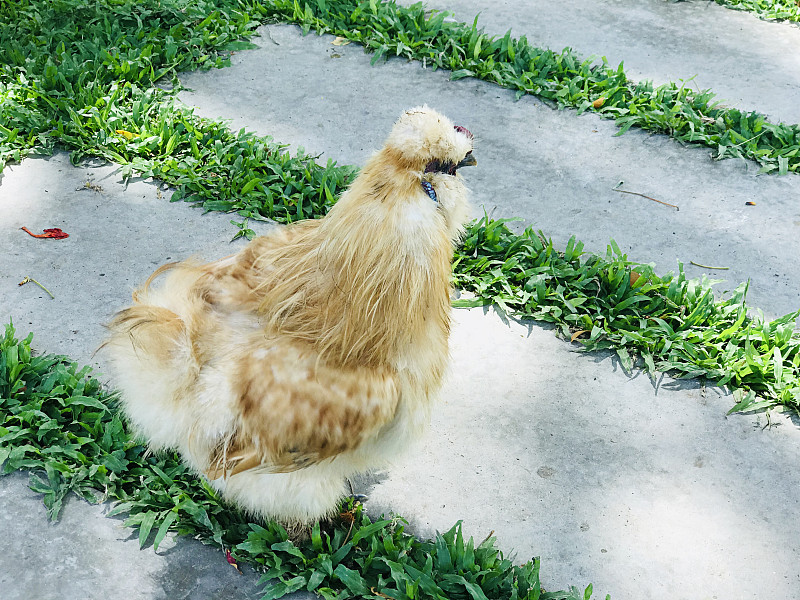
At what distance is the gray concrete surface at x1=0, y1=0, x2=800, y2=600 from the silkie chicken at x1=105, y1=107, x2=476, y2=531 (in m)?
0.53

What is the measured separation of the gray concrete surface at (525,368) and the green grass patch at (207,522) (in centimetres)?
8

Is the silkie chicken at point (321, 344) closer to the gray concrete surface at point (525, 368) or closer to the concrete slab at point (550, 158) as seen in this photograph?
the gray concrete surface at point (525, 368)

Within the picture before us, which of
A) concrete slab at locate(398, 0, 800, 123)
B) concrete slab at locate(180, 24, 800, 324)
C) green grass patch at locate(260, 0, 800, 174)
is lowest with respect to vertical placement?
concrete slab at locate(180, 24, 800, 324)

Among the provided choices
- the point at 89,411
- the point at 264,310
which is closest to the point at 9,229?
the point at 89,411

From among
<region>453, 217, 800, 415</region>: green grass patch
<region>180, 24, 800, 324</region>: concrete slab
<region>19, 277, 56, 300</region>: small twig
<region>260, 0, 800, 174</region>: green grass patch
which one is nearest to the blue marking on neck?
<region>453, 217, 800, 415</region>: green grass patch

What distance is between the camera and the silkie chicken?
7.73 feet

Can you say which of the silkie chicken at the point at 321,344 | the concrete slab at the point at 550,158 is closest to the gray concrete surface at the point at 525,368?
the concrete slab at the point at 550,158

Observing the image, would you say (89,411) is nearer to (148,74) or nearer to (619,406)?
(619,406)

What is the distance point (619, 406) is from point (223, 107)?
333 cm

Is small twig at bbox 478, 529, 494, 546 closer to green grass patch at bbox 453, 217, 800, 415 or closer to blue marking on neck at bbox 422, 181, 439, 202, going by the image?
green grass patch at bbox 453, 217, 800, 415

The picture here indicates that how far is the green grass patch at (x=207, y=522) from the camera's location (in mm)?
2672

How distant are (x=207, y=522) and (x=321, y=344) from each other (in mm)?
887

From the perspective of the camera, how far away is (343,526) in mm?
2941

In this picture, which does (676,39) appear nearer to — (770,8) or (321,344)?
(770,8)
